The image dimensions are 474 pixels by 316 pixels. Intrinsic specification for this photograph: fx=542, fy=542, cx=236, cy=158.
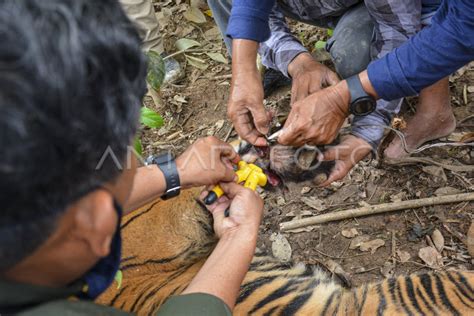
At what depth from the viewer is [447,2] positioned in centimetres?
200

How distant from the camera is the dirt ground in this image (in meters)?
2.69

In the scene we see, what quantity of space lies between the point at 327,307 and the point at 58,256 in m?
1.50

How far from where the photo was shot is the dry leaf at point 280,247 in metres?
2.84

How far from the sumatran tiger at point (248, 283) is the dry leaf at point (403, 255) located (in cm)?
26

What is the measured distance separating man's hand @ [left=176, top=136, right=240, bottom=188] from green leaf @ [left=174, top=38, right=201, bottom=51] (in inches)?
83.4

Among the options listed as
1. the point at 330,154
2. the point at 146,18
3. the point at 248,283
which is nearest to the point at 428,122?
the point at 330,154

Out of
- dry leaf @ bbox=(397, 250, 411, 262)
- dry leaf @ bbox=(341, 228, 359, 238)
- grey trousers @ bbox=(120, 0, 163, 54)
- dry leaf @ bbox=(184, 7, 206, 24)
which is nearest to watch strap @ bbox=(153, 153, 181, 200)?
dry leaf @ bbox=(341, 228, 359, 238)

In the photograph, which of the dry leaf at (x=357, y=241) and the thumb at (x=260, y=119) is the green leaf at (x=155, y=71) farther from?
the dry leaf at (x=357, y=241)

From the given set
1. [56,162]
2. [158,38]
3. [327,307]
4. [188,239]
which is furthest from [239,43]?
[56,162]

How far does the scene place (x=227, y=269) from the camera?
165 centimetres

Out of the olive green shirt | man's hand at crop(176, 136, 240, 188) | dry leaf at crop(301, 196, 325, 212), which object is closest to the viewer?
the olive green shirt

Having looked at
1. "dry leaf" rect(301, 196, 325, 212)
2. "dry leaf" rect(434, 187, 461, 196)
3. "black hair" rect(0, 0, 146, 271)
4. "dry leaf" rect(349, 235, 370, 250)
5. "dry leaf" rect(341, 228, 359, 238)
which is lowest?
"dry leaf" rect(349, 235, 370, 250)

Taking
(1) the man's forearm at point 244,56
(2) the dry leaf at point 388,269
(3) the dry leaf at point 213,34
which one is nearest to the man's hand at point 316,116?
(1) the man's forearm at point 244,56

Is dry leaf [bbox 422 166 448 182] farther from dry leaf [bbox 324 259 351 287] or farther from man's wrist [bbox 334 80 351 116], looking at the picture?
man's wrist [bbox 334 80 351 116]
